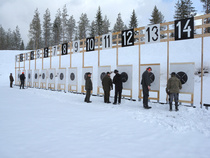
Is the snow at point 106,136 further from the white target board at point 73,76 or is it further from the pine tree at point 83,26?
the pine tree at point 83,26

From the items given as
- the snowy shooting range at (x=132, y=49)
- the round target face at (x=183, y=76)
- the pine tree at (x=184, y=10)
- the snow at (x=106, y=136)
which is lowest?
the snow at (x=106, y=136)

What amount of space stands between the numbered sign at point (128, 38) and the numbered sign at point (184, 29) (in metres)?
2.36

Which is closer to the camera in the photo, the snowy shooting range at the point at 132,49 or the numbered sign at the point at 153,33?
the snowy shooting range at the point at 132,49

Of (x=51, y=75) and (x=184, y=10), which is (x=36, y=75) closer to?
(x=51, y=75)

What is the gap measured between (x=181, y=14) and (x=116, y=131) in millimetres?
28227

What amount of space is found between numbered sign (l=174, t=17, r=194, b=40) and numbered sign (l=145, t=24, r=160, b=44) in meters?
0.91

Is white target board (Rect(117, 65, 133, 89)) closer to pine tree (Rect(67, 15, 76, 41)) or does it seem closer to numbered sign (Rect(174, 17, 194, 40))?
numbered sign (Rect(174, 17, 194, 40))

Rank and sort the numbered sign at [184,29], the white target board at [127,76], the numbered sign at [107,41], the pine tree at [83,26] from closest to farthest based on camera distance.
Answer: the numbered sign at [184,29] < the white target board at [127,76] < the numbered sign at [107,41] < the pine tree at [83,26]

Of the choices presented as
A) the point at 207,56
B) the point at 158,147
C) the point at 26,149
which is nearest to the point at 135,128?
the point at 158,147

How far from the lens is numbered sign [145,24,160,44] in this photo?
318 inches

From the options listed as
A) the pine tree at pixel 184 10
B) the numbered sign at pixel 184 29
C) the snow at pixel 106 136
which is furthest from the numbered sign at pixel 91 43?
the pine tree at pixel 184 10

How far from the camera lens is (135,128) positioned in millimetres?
4340

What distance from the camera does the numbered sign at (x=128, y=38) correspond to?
29.5 feet

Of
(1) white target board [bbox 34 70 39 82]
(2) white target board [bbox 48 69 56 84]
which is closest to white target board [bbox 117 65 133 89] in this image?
(2) white target board [bbox 48 69 56 84]
